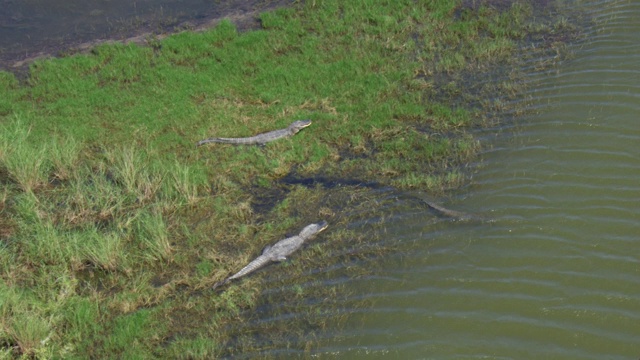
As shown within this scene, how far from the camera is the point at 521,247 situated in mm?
6668

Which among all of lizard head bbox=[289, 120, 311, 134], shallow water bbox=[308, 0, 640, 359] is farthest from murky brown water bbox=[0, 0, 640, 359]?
lizard head bbox=[289, 120, 311, 134]

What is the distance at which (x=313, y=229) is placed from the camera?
24.1 ft

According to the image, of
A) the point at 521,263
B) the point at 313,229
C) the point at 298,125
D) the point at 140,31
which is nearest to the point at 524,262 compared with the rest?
the point at 521,263

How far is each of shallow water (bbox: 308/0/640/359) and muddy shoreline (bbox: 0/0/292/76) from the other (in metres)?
5.67

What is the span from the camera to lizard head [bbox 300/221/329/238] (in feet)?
23.9

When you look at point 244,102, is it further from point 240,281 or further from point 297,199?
point 240,281

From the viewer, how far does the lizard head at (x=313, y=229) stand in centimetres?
730

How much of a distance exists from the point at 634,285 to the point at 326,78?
564 cm

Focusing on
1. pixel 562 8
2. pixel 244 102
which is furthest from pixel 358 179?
pixel 562 8

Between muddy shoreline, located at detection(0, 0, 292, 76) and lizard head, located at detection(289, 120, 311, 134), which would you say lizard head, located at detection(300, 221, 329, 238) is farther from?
muddy shoreline, located at detection(0, 0, 292, 76)

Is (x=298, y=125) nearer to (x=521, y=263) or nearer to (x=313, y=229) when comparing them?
(x=313, y=229)

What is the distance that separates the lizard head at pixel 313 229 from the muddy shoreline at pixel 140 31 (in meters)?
5.55

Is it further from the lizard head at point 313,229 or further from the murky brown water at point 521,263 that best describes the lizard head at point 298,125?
the lizard head at point 313,229

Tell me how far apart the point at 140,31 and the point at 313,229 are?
21.7ft
